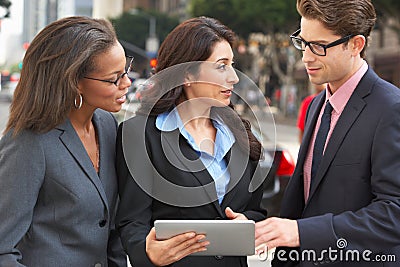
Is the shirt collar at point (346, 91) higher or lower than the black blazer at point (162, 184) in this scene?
higher

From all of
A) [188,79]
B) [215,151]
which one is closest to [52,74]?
[188,79]

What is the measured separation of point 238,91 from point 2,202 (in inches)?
42.6

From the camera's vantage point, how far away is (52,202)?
2650mm

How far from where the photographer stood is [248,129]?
310cm

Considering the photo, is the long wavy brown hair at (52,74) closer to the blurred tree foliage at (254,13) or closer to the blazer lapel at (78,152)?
the blazer lapel at (78,152)

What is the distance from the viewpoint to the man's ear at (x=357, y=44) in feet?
8.84

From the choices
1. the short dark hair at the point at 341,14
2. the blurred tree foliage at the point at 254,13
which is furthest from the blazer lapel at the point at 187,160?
the blurred tree foliage at the point at 254,13

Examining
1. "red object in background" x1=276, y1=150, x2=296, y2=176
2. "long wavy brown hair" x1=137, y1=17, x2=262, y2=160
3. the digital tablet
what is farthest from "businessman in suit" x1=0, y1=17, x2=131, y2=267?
"red object in background" x1=276, y1=150, x2=296, y2=176

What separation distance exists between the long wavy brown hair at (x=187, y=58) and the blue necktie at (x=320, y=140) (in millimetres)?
267

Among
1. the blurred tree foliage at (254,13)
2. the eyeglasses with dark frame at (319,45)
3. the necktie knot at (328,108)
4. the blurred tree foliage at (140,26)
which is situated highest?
the eyeglasses with dark frame at (319,45)

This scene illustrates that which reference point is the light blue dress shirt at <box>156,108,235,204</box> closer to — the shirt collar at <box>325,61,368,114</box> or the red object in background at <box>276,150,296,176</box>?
the shirt collar at <box>325,61,368,114</box>

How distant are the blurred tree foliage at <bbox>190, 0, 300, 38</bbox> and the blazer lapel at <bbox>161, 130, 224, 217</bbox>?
32339 millimetres

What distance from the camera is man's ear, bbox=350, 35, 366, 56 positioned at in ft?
8.84

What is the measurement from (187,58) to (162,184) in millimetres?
518
